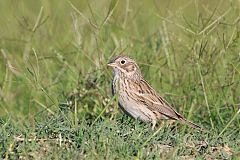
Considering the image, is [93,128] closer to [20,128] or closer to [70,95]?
[20,128]

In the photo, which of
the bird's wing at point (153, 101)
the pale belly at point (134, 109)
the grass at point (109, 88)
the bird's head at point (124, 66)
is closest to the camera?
the grass at point (109, 88)

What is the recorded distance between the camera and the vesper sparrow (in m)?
8.39

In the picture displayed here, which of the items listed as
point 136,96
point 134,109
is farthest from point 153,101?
point 134,109

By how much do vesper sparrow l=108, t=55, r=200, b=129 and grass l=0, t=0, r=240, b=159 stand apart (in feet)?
0.61

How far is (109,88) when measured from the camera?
935 centimetres

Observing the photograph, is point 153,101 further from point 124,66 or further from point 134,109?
point 124,66

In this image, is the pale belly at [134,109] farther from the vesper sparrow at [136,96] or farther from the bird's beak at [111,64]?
the bird's beak at [111,64]

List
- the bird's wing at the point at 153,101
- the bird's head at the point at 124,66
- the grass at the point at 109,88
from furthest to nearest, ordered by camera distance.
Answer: the bird's head at the point at 124,66 → the bird's wing at the point at 153,101 → the grass at the point at 109,88

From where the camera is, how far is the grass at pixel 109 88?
6590 millimetres

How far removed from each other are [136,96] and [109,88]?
889mm

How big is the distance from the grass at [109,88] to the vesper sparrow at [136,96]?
0.19 m

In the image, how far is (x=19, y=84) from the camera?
1065 cm

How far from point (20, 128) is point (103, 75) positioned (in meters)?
2.52

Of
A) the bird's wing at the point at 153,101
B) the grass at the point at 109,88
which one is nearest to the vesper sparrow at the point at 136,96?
the bird's wing at the point at 153,101
